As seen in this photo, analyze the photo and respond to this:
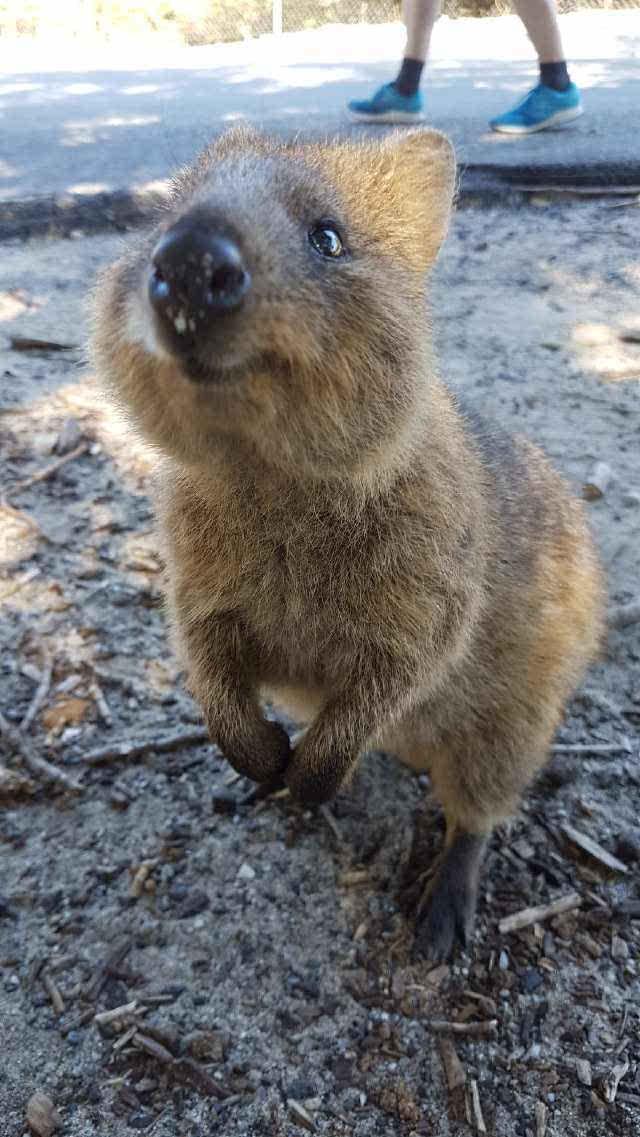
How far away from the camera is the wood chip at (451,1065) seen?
8.30 ft

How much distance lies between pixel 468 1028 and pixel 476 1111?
23 cm

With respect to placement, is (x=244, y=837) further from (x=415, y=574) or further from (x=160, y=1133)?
(x=415, y=574)

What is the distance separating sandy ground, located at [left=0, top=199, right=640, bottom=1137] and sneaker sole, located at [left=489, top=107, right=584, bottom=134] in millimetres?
4651

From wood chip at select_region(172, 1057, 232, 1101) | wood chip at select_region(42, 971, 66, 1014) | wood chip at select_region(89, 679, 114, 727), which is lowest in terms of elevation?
wood chip at select_region(172, 1057, 232, 1101)

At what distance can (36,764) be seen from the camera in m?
3.29

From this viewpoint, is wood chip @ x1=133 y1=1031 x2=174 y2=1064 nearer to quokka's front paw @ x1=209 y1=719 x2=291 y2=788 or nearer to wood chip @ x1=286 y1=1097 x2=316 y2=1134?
wood chip @ x1=286 y1=1097 x2=316 y2=1134

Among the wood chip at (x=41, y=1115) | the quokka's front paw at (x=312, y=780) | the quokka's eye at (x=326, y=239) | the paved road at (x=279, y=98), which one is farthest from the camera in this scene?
the paved road at (x=279, y=98)

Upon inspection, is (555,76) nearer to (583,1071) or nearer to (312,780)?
(312,780)

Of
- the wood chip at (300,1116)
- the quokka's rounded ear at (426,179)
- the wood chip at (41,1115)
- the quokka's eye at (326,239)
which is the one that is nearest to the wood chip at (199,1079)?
the wood chip at (300,1116)

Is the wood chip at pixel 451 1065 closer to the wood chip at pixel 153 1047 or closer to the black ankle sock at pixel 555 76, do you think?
the wood chip at pixel 153 1047

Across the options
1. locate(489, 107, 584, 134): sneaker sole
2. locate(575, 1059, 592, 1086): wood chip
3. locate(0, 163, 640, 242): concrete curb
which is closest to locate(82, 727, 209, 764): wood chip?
locate(575, 1059, 592, 1086): wood chip

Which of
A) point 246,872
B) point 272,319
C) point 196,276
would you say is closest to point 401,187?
point 272,319

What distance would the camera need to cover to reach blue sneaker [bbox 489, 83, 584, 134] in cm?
806

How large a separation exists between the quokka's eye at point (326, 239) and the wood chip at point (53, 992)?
2039 mm
